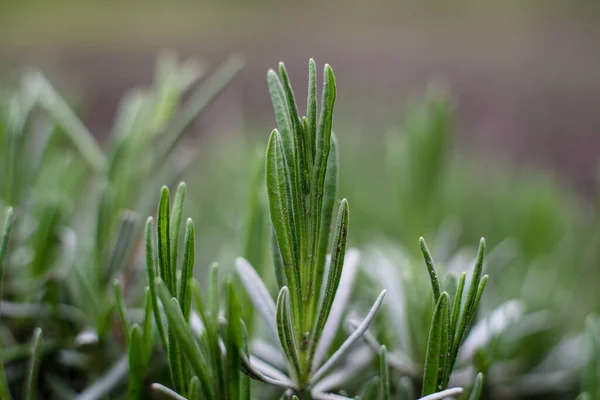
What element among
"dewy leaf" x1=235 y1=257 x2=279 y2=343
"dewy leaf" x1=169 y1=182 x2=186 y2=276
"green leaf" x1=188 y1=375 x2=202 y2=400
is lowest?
"green leaf" x1=188 y1=375 x2=202 y2=400

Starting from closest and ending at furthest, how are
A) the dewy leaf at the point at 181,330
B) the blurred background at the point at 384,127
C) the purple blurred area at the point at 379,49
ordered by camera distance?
the dewy leaf at the point at 181,330 → the blurred background at the point at 384,127 → the purple blurred area at the point at 379,49

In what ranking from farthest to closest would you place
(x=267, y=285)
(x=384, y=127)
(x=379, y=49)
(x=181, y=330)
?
(x=379, y=49)
(x=384, y=127)
(x=267, y=285)
(x=181, y=330)

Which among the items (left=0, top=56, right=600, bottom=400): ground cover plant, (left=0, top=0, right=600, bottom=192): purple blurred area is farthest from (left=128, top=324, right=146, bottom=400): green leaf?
(left=0, top=0, right=600, bottom=192): purple blurred area

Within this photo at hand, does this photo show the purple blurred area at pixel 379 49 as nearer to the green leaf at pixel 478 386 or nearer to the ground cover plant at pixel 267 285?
the ground cover plant at pixel 267 285

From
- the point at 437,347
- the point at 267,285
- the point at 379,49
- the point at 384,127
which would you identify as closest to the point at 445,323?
the point at 437,347

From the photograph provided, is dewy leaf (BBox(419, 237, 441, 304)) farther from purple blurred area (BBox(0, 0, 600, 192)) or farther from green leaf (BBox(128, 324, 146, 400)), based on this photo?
purple blurred area (BBox(0, 0, 600, 192))

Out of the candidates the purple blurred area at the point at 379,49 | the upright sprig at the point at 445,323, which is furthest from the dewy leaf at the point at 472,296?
the purple blurred area at the point at 379,49

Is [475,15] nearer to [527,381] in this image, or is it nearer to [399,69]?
[399,69]

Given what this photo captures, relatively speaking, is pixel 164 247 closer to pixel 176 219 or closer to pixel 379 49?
pixel 176 219
